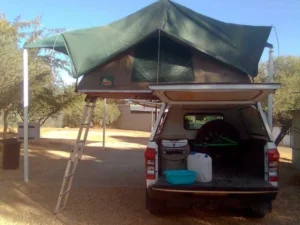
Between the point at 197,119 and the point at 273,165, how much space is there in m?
2.05

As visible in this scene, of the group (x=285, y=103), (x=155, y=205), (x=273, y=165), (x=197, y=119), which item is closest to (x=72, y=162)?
(x=155, y=205)

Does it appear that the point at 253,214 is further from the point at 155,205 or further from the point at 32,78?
the point at 32,78

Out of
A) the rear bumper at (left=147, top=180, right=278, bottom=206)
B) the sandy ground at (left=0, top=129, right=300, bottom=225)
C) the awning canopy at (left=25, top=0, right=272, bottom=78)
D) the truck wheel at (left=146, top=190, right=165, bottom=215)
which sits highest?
the awning canopy at (left=25, top=0, right=272, bottom=78)

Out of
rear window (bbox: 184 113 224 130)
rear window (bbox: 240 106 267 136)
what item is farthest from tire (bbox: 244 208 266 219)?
rear window (bbox: 184 113 224 130)

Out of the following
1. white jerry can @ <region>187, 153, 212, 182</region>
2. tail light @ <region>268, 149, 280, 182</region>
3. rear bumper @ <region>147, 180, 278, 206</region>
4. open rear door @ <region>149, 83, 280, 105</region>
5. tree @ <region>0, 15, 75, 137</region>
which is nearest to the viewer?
open rear door @ <region>149, 83, 280, 105</region>

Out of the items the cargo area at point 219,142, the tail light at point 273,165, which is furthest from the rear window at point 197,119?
the tail light at point 273,165

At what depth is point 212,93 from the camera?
5.75 metres

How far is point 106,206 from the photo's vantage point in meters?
7.14

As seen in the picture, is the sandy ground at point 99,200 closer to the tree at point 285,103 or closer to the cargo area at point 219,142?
the cargo area at point 219,142

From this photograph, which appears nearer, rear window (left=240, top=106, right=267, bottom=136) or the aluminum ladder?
rear window (left=240, top=106, right=267, bottom=136)

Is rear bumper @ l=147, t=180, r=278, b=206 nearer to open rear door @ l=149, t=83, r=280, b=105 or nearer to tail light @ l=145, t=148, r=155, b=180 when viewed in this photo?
tail light @ l=145, t=148, r=155, b=180

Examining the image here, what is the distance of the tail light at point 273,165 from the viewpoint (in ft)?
18.4

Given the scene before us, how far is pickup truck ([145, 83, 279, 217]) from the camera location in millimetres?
5379

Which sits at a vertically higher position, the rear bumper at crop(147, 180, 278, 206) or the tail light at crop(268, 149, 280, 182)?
the tail light at crop(268, 149, 280, 182)
